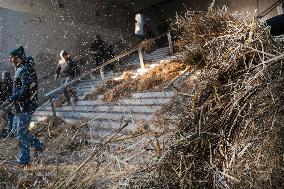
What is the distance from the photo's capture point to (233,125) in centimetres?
270

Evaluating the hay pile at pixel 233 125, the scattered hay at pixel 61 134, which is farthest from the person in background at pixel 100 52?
the hay pile at pixel 233 125

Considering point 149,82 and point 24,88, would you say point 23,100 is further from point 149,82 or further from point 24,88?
point 149,82

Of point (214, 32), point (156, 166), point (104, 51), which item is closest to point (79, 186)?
point (156, 166)

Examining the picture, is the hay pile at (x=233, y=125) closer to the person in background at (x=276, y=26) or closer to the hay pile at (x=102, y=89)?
the person in background at (x=276, y=26)

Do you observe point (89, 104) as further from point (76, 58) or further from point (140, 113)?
point (76, 58)

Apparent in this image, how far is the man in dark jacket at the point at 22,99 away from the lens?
19.2 ft

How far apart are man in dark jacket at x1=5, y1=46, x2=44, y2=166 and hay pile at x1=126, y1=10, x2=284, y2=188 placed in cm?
356

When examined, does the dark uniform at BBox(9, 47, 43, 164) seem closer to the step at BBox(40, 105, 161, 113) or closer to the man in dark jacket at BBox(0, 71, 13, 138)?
the step at BBox(40, 105, 161, 113)

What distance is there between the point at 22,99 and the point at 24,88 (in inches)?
8.1

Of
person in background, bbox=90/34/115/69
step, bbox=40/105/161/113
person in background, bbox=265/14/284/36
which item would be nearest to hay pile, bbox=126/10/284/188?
person in background, bbox=265/14/284/36

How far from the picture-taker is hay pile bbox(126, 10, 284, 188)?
255cm

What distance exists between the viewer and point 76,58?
53.4 ft

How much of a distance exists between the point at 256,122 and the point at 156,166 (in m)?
0.90

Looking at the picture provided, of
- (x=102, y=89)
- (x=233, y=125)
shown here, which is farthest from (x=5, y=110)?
(x=233, y=125)
